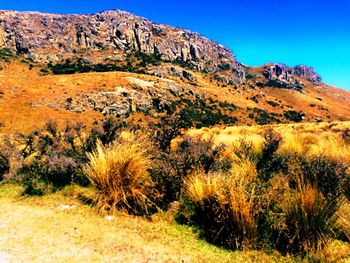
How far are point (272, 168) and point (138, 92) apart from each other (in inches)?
2531

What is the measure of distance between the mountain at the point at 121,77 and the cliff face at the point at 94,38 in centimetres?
40

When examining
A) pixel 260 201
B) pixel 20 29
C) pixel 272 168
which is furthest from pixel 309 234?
pixel 20 29

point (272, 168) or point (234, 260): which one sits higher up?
point (272, 168)

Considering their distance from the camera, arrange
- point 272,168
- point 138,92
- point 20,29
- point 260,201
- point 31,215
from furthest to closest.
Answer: point 20,29 → point 138,92 → point 272,168 → point 31,215 → point 260,201

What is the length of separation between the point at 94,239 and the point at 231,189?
2.56 m

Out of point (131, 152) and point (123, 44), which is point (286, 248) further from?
point (123, 44)

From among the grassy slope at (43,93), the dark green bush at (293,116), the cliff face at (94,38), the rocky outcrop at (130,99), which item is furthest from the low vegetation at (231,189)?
the cliff face at (94,38)

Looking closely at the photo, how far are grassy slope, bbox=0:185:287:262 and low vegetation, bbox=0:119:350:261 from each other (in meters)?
0.34

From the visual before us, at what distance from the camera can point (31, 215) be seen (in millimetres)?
6789

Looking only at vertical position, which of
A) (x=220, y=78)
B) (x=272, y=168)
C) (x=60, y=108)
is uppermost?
(x=220, y=78)

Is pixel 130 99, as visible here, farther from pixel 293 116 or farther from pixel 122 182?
pixel 122 182

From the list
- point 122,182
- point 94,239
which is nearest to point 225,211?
point 94,239

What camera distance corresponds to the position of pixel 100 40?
12644 cm

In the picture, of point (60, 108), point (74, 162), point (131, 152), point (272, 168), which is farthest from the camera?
point (60, 108)
